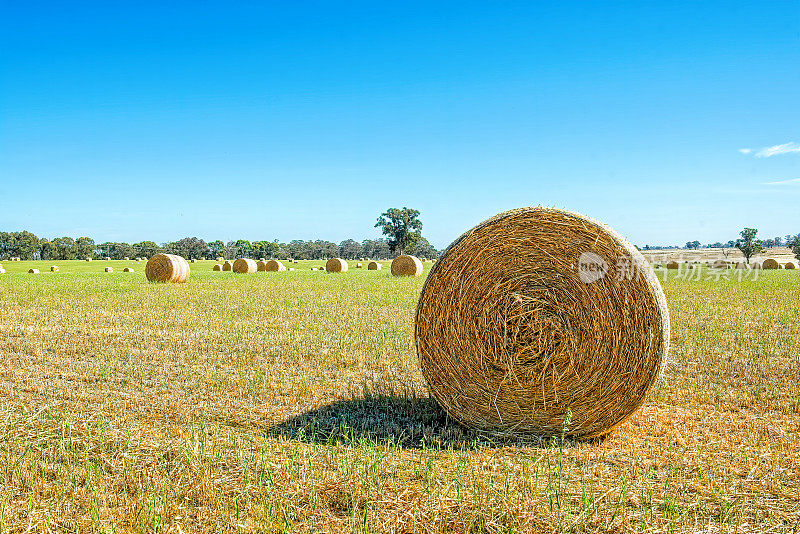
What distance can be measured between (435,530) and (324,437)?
1.86 meters

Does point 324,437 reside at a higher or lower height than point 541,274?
lower

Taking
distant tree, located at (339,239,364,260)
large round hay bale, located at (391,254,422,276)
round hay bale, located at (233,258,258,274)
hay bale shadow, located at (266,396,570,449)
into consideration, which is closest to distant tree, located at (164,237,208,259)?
distant tree, located at (339,239,364,260)

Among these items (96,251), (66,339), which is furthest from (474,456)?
(96,251)

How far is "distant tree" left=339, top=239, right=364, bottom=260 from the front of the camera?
5300 inches

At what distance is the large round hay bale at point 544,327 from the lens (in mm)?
5051

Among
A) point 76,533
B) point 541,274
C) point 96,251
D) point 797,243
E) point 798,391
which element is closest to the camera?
point 76,533

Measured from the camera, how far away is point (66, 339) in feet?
31.7

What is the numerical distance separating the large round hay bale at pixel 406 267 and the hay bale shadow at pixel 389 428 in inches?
952

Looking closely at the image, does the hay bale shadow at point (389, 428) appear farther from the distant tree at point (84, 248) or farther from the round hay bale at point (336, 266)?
the distant tree at point (84, 248)

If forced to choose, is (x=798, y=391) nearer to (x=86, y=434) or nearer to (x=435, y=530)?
(x=435, y=530)

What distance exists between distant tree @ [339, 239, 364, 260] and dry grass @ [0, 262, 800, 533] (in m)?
123

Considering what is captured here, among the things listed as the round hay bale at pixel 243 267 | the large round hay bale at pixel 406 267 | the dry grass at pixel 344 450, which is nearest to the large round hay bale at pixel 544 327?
the dry grass at pixel 344 450

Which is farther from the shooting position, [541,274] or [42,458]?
[541,274]

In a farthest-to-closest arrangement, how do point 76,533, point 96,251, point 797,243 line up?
point 96,251 → point 797,243 → point 76,533
